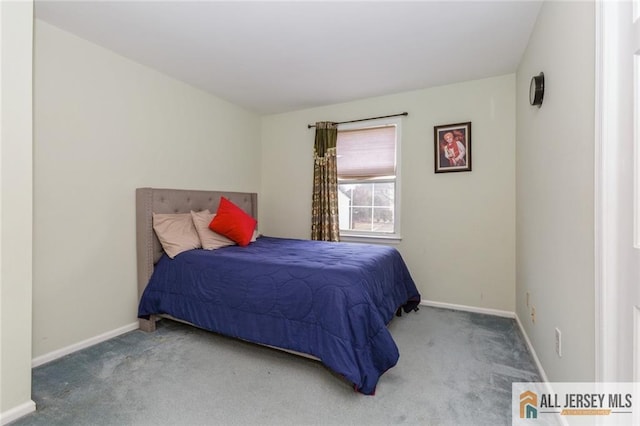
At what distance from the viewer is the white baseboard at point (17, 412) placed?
4.83ft

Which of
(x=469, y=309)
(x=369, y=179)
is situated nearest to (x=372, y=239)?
(x=369, y=179)

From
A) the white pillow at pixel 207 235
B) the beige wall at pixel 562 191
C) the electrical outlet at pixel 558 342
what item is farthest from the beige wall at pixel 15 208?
the electrical outlet at pixel 558 342

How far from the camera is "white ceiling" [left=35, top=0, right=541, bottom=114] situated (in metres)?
1.97

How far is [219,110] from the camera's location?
141 inches

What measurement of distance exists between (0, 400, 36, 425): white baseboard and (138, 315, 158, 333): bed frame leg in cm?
101

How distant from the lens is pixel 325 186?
370 cm

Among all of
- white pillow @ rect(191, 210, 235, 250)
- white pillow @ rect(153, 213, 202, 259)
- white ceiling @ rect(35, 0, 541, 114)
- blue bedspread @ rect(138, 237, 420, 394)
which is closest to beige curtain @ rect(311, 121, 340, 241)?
white ceiling @ rect(35, 0, 541, 114)

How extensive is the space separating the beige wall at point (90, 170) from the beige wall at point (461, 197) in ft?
7.01

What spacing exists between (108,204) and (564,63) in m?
3.19

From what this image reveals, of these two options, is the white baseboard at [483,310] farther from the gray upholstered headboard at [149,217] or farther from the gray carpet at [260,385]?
the gray upholstered headboard at [149,217]

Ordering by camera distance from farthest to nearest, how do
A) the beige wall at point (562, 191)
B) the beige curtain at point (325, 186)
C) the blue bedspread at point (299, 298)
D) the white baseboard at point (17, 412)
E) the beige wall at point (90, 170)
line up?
the beige curtain at point (325, 186) < the beige wall at point (90, 170) < the blue bedspread at point (299, 298) < the white baseboard at point (17, 412) < the beige wall at point (562, 191)

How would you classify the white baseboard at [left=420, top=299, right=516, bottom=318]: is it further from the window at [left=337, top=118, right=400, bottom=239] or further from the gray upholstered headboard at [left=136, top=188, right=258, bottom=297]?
the gray upholstered headboard at [left=136, top=188, right=258, bottom=297]

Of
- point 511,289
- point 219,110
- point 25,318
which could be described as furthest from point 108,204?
point 511,289

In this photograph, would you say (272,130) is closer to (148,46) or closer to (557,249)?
(148,46)
